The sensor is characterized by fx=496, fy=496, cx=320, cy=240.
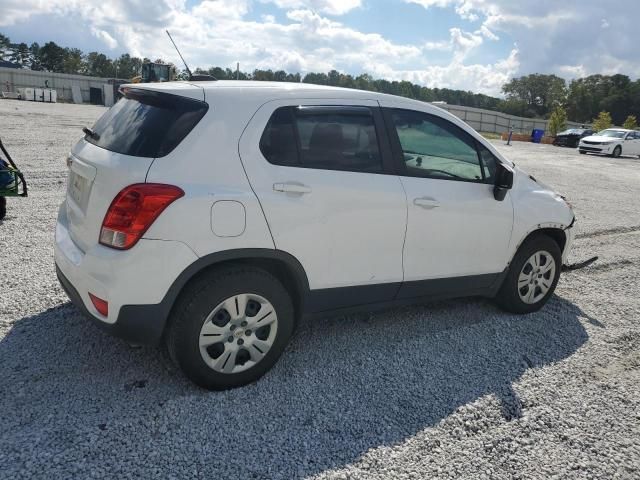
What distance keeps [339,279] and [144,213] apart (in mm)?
1356

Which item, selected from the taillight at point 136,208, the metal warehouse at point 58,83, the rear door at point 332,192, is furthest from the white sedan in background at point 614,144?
the metal warehouse at point 58,83

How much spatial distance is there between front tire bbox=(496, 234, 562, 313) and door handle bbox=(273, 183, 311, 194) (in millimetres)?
2261

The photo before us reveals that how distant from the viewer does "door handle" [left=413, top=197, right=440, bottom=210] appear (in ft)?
11.8

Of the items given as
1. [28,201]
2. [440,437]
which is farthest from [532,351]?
[28,201]

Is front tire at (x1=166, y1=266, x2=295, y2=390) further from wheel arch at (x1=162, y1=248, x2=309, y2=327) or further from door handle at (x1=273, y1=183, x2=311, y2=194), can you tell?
door handle at (x1=273, y1=183, x2=311, y2=194)

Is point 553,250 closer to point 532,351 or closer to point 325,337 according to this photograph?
point 532,351

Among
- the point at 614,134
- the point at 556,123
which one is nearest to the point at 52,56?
the point at 556,123

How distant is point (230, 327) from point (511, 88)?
14087 cm

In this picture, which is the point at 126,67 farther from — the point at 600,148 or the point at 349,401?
the point at 349,401

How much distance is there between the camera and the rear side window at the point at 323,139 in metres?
3.09

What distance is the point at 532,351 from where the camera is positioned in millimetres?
3969

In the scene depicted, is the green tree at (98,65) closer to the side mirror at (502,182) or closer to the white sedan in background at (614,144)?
the white sedan in background at (614,144)

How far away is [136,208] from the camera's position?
2672 mm

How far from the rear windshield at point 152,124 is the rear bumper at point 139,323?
859 millimetres
